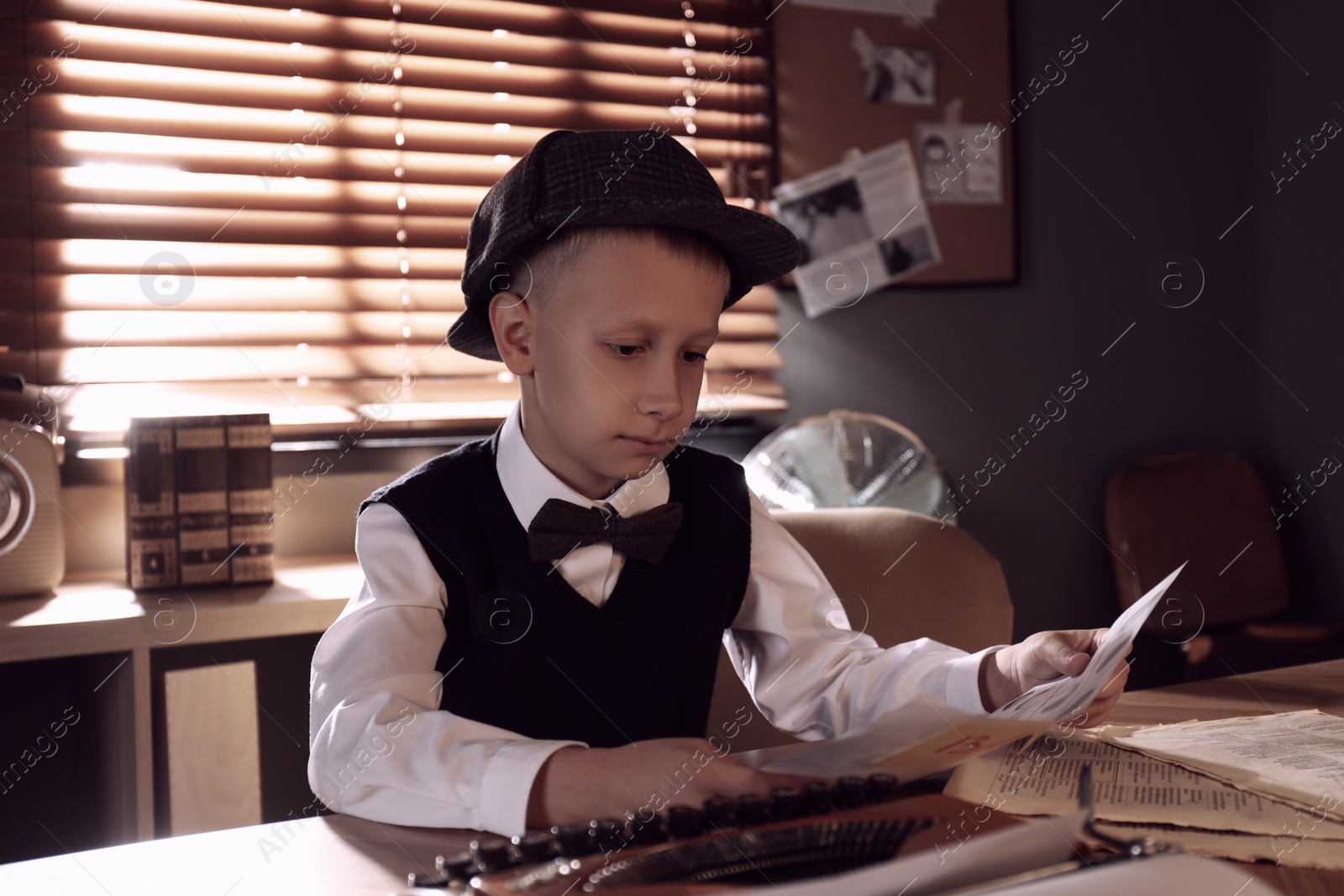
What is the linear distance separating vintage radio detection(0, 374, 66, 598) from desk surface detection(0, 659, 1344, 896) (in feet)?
3.35

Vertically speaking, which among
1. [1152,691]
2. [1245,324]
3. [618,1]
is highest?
A: [618,1]

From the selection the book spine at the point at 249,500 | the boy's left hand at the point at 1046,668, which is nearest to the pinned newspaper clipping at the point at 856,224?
the book spine at the point at 249,500

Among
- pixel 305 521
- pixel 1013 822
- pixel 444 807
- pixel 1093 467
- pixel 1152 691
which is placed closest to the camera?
pixel 1013 822

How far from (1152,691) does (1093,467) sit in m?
1.85

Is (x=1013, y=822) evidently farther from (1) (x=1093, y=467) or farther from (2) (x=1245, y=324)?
(2) (x=1245, y=324)

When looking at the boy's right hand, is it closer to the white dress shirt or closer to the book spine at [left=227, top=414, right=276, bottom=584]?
the white dress shirt

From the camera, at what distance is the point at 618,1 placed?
234 centimetres

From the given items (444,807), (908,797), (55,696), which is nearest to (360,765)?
(444,807)

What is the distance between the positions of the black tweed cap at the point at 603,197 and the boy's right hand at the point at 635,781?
0.47 m

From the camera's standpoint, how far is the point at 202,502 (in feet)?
5.39

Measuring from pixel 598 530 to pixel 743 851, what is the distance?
1.76ft

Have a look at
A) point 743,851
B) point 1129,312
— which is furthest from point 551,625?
point 1129,312

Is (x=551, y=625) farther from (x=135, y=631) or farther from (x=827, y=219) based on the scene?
(x=827, y=219)

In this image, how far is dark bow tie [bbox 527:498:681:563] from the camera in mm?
1060
